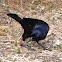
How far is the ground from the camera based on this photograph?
114 inches

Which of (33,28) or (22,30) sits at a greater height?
(33,28)

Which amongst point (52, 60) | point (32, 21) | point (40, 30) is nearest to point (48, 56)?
point (52, 60)

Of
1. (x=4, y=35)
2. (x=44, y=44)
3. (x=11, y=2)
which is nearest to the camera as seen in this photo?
(x=44, y=44)

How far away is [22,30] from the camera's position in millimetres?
4418

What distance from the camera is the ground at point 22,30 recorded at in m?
2.91

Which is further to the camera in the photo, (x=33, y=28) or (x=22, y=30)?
(x=22, y=30)

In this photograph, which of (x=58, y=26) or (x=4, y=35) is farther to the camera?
(x=58, y=26)

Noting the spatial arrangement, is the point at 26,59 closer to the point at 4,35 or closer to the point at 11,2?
the point at 4,35

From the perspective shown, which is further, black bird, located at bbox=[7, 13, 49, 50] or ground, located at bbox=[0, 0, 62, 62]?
black bird, located at bbox=[7, 13, 49, 50]

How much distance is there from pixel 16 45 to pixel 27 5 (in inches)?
117

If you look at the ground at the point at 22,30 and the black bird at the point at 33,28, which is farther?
the black bird at the point at 33,28

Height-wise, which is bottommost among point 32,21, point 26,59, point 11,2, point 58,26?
point 26,59

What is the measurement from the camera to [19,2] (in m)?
6.02

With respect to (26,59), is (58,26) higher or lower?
higher
